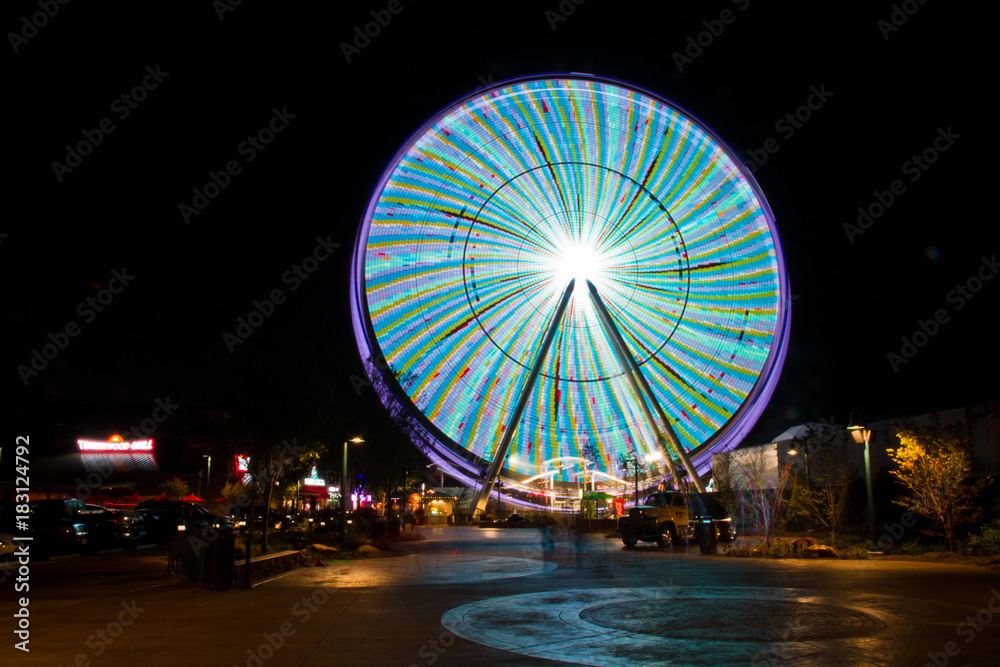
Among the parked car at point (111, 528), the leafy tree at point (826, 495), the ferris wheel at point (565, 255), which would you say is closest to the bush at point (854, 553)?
the leafy tree at point (826, 495)

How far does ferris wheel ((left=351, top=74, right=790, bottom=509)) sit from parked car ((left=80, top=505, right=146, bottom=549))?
377 inches

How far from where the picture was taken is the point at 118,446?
50219 mm

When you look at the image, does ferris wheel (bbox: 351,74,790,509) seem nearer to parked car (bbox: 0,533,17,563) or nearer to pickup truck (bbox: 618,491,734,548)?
pickup truck (bbox: 618,491,734,548)

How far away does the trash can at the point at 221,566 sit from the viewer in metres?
12.0

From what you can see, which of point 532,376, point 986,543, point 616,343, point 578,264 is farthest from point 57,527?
point 986,543

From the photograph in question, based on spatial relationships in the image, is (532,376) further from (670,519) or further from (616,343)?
(670,519)

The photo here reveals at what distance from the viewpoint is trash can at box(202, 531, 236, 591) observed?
11992 millimetres

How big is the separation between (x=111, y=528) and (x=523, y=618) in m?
20.0

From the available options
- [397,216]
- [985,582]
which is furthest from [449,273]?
[985,582]

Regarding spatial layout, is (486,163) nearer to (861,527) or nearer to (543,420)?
(543,420)

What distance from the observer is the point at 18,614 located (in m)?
9.42

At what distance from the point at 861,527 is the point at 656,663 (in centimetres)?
2130

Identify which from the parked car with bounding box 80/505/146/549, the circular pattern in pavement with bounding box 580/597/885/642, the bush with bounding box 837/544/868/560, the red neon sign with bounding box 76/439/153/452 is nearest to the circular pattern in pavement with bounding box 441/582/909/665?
the circular pattern in pavement with bounding box 580/597/885/642

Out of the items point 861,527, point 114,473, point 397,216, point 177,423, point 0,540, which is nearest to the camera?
point 0,540
